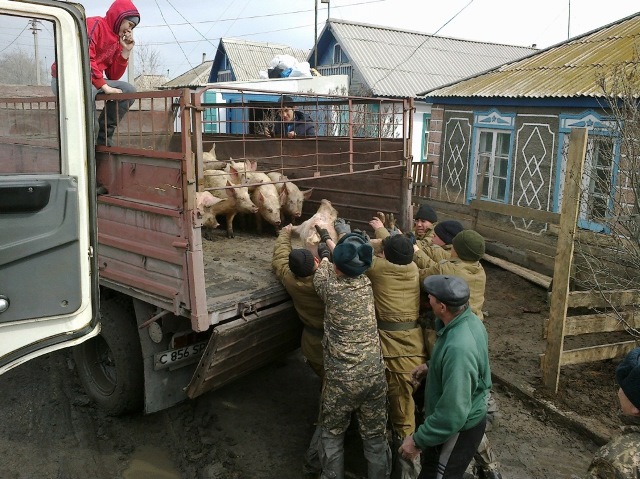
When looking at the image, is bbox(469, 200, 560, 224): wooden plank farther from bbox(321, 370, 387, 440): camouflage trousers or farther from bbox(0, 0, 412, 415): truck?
bbox(321, 370, 387, 440): camouflage trousers

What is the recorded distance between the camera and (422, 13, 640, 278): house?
30.6 ft

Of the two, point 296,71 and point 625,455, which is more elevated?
point 296,71

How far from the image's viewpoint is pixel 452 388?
3.04 meters

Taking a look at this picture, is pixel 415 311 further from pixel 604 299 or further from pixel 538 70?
pixel 538 70

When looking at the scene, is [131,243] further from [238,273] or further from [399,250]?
[399,250]

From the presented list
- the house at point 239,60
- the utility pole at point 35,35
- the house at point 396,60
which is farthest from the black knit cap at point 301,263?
the house at point 239,60

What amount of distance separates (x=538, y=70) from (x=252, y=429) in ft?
32.4

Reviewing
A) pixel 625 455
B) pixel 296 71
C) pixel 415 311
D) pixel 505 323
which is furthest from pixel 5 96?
pixel 296 71

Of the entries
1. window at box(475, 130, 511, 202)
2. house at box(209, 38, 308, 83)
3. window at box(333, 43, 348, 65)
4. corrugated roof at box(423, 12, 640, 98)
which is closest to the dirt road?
corrugated roof at box(423, 12, 640, 98)

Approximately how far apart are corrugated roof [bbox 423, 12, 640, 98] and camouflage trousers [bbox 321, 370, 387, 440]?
22.5 ft

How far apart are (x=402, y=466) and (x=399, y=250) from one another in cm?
152

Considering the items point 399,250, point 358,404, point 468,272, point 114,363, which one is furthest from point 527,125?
point 114,363

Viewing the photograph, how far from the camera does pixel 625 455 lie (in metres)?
2.20

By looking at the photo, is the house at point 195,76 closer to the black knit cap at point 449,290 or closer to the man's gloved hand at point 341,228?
the man's gloved hand at point 341,228
